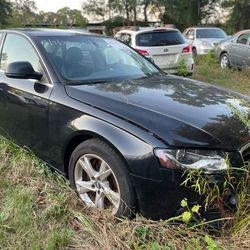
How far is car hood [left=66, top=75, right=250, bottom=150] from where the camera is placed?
285 cm

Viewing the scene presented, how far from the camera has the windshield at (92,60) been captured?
3857 mm

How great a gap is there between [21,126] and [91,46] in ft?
3.78

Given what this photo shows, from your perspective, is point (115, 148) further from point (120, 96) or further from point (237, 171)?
point (237, 171)

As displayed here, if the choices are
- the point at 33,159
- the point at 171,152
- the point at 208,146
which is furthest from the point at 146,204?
the point at 33,159

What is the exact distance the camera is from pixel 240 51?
11.9m

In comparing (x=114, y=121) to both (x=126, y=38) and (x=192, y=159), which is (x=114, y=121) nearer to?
(x=192, y=159)

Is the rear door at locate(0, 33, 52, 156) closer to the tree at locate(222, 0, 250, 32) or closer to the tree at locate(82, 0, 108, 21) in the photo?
the tree at locate(222, 0, 250, 32)

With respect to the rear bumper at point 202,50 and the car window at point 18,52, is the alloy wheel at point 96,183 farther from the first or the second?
the rear bumper at point 202,50

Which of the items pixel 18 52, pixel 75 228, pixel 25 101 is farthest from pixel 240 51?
pixel 75 228

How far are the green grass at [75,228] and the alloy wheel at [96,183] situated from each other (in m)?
0.09

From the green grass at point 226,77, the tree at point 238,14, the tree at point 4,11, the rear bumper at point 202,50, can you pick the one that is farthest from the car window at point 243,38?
the tree at point 4,11

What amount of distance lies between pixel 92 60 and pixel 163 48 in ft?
19.1

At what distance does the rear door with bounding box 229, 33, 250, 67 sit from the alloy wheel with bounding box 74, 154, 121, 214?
30.0 feet

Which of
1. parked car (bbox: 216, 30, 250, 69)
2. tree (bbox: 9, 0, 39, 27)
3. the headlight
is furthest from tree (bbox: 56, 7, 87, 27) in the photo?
the headlight
